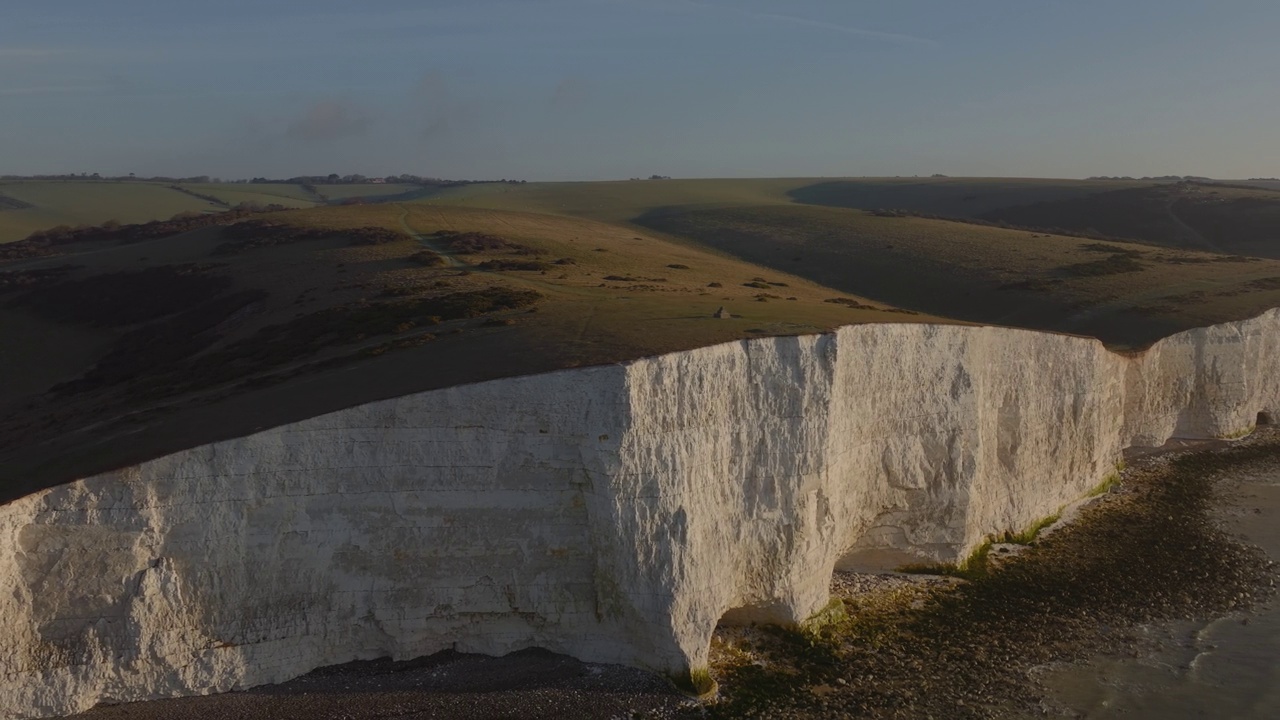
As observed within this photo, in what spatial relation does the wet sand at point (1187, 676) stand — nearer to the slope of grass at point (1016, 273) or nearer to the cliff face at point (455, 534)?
the cliff face at point (455, 534)

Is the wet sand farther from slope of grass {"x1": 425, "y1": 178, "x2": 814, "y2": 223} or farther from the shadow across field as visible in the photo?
slope of grass {"x1": 425, "y1": 178, "x2": 814, "y2": 223}

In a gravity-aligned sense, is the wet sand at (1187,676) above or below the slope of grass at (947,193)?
below

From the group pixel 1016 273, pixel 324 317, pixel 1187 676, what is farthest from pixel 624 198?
pixel 1187 676

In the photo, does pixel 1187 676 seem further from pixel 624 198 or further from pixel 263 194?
pixel 263 194

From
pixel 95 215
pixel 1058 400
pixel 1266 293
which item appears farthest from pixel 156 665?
pixel 95 215

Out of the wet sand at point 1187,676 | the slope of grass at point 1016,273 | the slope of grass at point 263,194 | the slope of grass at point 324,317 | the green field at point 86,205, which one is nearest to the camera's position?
the wet sand at point 1187,676

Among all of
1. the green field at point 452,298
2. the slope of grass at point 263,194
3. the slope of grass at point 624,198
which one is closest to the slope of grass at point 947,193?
the slope of grass at point 624,198

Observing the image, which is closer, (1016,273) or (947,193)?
(1016,273)
